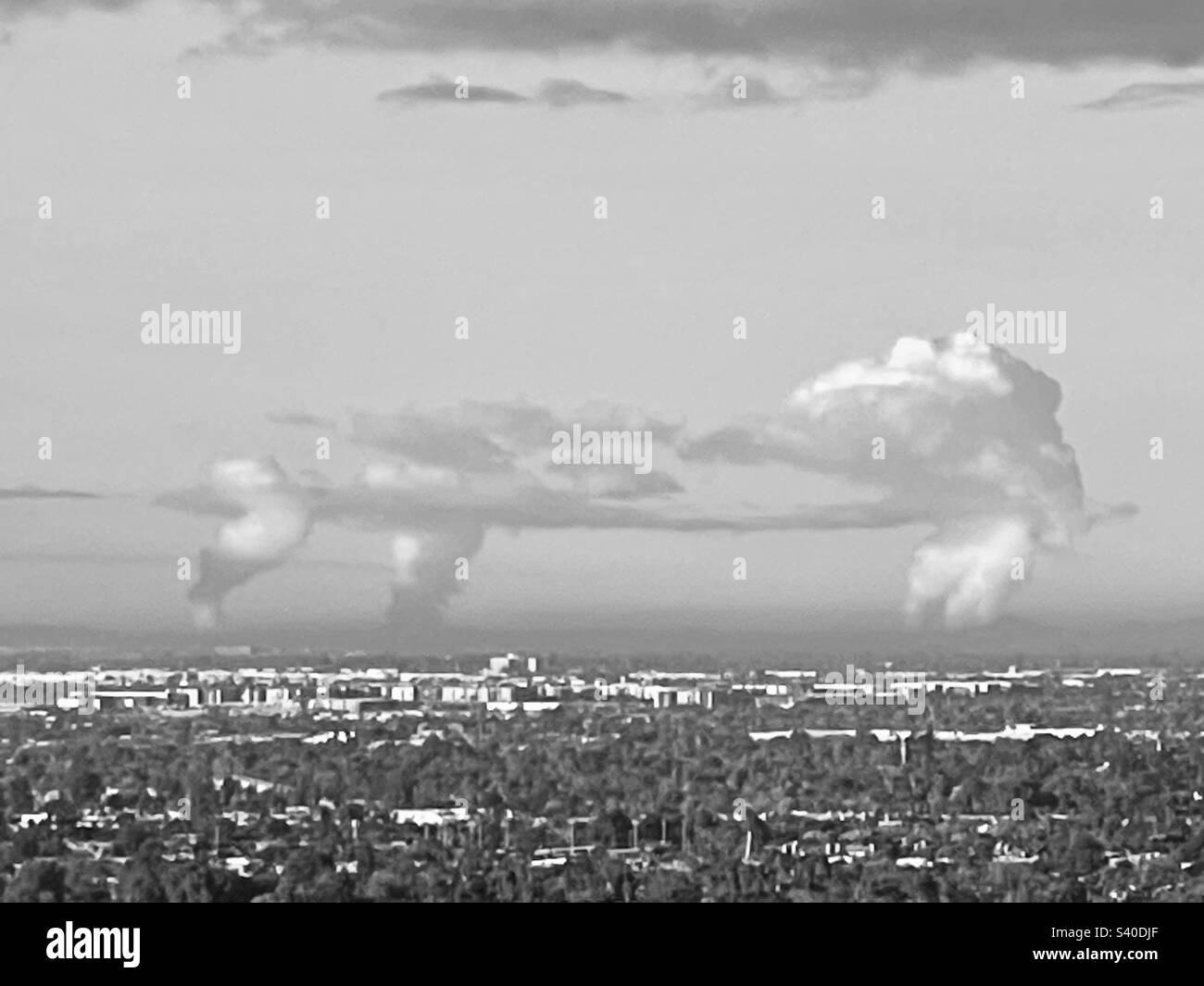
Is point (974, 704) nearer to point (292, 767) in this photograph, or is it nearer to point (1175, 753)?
point (1175, 753)
